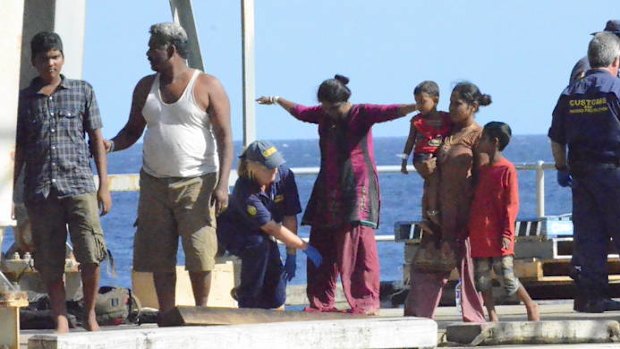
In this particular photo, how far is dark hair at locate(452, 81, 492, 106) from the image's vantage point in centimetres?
1134

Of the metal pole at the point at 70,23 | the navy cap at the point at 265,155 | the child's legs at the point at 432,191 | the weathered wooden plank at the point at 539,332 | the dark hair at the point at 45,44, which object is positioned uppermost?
the metal pole at the point at 70,23

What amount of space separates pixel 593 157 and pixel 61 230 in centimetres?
349

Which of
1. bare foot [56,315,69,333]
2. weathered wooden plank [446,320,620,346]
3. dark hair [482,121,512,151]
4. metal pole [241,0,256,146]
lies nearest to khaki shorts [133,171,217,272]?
bare foot [56,315,69,333]

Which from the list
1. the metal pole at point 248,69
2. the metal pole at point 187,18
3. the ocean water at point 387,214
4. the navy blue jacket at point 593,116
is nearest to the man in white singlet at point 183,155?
the navy blue jacket at point 593,116

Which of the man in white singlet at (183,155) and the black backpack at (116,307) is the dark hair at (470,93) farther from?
the black backpack at (116,307)

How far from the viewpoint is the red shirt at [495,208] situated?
11.3 meters

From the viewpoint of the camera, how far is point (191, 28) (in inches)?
572

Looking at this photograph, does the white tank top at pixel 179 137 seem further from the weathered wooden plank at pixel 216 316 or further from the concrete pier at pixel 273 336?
the concrete pier at pixel 273 336

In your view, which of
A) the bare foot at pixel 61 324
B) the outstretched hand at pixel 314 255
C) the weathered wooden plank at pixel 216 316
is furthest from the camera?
the outstretched hand at pixel 314 255

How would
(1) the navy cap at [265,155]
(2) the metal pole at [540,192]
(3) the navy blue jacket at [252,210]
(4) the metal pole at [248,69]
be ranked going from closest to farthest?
(1) the navy cap at [265,155], (3) the navy blue jacket at [252,210], (4) the metal pole at [248,69], (2) the metal pole at [540,192]

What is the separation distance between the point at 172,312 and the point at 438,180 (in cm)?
212

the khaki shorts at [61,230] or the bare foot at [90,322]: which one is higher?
the khaki shorts at [61,230]

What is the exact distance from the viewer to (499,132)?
11.3 meters

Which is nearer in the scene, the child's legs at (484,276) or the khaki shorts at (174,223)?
the khaki shorts at (174,223)
